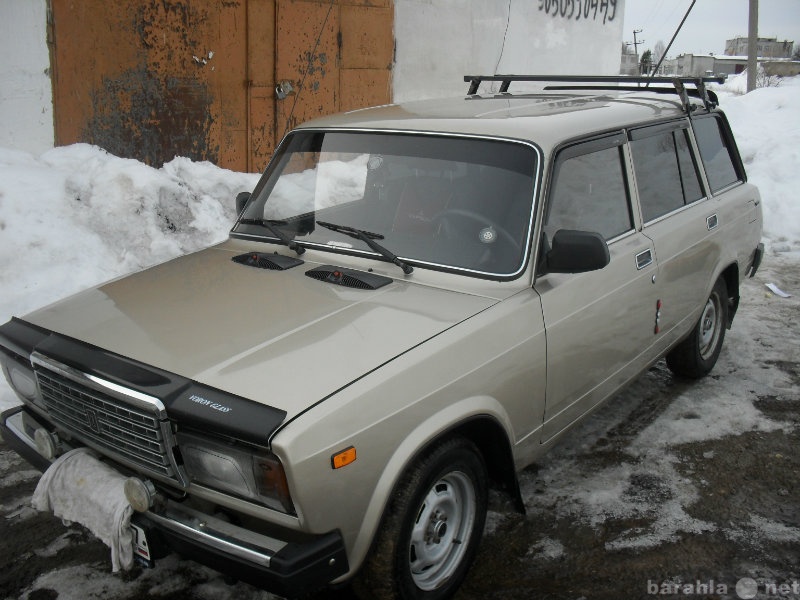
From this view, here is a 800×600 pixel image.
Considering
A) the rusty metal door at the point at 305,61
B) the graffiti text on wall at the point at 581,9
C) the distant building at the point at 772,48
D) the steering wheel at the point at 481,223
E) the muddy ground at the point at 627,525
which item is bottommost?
the muddy ground at the point at 627,525

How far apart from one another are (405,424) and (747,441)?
107 inches

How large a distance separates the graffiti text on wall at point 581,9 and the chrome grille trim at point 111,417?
11006 mm

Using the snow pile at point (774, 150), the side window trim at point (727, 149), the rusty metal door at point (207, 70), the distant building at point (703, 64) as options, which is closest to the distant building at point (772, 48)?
the distant building at point (703, 64)

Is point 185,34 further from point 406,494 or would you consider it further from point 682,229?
point 406,494

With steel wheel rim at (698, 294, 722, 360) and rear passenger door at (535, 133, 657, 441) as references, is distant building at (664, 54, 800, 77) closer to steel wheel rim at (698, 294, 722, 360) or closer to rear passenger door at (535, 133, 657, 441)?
steel wheel rim at (698, 294, 722, 360)

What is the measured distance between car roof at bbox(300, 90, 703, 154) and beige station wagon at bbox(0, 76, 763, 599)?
2 cm

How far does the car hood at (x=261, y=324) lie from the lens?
8.74 feet

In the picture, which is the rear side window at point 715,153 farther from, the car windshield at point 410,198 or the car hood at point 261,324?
the car hood at point 261,324

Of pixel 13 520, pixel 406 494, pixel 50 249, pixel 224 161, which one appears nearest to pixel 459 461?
pixel 406 494

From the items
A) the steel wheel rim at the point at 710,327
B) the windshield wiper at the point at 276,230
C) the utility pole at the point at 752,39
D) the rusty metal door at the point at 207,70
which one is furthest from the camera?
the utility pole at the point at 752,39

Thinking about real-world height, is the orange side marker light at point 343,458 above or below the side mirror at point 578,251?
below

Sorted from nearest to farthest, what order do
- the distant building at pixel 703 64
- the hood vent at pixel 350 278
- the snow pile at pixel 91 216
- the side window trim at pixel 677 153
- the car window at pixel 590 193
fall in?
1. the hood vent at pixel 350 278
2. the car window at pixel 590 193
3. the side window trim at pixel 677 153
4. the snow pile at pixel 91 216
5. the distant building at pixel 703 64

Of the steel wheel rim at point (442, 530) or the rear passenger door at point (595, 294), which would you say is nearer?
the steel wheel rim at point (442, 530)

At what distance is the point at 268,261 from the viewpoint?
146 inches
